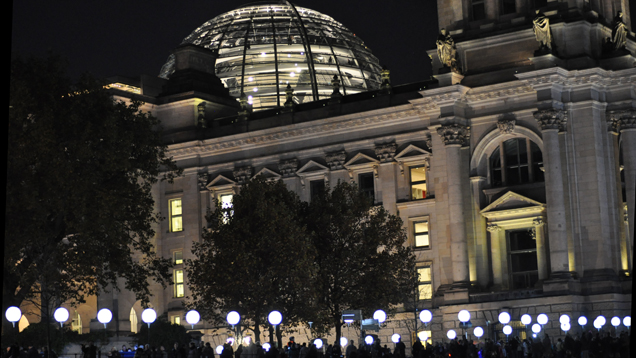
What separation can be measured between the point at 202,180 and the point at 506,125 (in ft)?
80.0

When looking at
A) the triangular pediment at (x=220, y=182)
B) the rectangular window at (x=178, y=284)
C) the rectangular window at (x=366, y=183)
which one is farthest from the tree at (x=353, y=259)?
the rectangular window at (x=178, y=284)

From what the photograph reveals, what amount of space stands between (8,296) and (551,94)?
30536 mm

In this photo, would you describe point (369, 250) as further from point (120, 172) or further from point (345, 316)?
point (120, 172)

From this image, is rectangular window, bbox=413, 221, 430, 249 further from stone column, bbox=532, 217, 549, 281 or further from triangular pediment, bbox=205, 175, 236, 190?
triangular pediment, bbox=205, 175, 236, 190

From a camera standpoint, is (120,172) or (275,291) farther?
(275,291)

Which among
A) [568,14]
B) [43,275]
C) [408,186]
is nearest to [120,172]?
[43,275]

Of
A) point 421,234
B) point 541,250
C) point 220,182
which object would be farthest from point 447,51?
point 220,182

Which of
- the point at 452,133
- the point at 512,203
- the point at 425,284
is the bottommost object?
the point at 425,284

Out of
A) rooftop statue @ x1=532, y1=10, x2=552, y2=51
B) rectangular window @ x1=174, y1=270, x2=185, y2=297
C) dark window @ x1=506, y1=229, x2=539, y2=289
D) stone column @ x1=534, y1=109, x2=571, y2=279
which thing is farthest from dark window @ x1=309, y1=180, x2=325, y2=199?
rooftop statue @ x1=532, y1=10, x2=552, y2=51

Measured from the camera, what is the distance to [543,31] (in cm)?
5262

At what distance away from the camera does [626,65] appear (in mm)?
53156

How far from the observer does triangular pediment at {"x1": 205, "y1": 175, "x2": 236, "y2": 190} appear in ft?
223

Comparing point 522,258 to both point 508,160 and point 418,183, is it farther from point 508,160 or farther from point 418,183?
point 418,183

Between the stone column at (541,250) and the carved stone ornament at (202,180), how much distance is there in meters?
25.7
